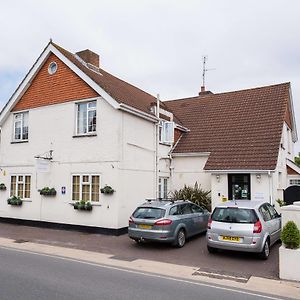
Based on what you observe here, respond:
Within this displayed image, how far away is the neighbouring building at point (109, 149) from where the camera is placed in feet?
49.7

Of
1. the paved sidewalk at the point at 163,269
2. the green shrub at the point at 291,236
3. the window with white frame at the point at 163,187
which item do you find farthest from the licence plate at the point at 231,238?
the window with white frame at the point at 163,187

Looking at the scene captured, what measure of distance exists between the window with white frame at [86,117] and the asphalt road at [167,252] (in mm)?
4772

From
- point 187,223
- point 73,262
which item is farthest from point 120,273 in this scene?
point 187,223

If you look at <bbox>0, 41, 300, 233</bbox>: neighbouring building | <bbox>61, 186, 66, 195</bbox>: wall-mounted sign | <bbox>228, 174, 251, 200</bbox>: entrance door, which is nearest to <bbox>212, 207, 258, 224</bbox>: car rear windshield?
<bbox>0, 41, 300, 233</bbox>: neighbouring building

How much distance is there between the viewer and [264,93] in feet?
68.1

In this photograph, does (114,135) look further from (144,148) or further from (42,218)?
(42,218)

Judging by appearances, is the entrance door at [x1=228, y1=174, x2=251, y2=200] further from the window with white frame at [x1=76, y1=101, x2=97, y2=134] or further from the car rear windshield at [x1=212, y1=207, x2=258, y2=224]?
the window with white frame at [x1=76, y1=101, x2=97, y2=134]

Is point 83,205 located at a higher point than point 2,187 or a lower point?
lower

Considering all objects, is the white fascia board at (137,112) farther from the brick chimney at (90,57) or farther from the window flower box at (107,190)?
the brick chimney at (90,57)

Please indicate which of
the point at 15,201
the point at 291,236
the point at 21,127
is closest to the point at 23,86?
the point at 21,127

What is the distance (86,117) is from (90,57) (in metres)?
4.44

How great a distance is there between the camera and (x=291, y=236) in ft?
27.5

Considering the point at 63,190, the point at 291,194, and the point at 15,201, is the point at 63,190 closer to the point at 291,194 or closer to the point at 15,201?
the point at 15,201

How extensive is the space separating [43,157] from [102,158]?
3389 mm
